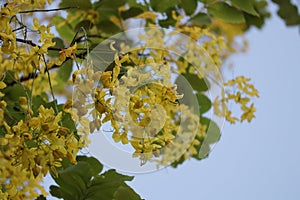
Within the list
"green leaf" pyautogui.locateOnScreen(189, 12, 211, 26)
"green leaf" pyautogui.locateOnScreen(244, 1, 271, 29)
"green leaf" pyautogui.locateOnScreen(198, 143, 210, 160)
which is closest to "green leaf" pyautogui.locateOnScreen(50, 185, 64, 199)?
"green leaf" pyautogui.locateOnScreen(198, 143, 210, 160)

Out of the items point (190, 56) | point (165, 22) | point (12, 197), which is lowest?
point (12, 197)

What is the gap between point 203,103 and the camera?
1387mm

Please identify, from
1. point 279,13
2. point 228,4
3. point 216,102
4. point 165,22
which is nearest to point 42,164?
point 216,102

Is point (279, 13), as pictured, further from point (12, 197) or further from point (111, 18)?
point (12, 197)

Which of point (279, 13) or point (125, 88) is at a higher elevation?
point (279, 13)

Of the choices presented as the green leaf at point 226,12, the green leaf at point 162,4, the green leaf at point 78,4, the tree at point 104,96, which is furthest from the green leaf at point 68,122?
the green leaf at point 226,12

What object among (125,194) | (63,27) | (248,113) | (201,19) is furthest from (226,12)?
(125,194)

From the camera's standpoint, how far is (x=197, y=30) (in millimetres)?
1346

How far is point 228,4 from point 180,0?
0.54ft

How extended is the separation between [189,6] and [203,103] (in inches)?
9.2

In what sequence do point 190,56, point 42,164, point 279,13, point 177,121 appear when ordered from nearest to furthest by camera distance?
point 42,164, point 177,121, point 190,56, point 279,13

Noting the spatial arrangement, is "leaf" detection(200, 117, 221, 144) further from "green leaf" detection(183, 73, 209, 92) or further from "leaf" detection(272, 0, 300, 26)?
"leaf" detection(272, 0, 300, 26)

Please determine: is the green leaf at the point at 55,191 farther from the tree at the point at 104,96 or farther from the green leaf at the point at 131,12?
the green leaf at the point at 131,12

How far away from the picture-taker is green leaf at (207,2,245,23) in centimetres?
145
